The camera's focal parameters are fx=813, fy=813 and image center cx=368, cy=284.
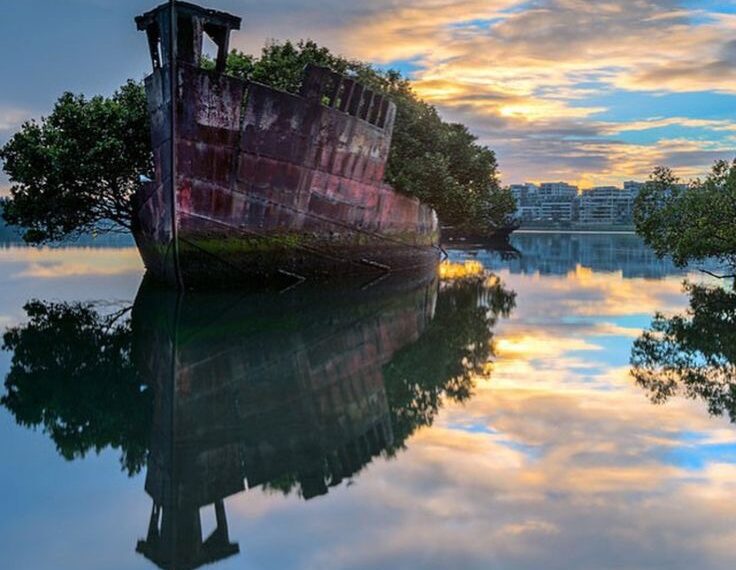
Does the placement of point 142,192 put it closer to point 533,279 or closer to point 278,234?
point 278,234

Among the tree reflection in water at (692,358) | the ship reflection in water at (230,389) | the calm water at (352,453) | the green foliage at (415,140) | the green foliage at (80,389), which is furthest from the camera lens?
the green foliage at (415,140)

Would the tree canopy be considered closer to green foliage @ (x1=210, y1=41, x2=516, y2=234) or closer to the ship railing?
green foliage @ (x1=210, y1=41, x2=516, y2=234)

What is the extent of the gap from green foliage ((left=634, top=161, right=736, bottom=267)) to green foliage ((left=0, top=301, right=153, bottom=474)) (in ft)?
44.5

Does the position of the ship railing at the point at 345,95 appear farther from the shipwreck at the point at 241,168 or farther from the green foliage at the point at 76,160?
the green foliage at the point at 76,160

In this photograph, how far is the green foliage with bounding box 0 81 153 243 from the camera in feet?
80.0

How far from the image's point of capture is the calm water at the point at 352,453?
4648 millimetres

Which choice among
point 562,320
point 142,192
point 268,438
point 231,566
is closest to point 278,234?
point 142,192

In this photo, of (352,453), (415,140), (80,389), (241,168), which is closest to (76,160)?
(241,168)

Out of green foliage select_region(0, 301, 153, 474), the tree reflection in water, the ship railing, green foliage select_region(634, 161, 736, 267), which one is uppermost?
the ship railing

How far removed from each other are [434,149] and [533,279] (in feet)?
28.8

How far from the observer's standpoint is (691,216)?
21.0m

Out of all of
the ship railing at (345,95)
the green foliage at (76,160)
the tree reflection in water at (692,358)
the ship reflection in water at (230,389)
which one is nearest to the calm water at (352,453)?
the ship reflection in water at (230,389)

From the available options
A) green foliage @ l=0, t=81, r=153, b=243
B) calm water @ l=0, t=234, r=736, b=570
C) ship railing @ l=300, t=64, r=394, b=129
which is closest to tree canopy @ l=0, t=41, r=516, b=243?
green foliage @ l=0, t=81, r=153, b=243

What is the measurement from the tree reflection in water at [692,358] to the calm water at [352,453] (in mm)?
253
